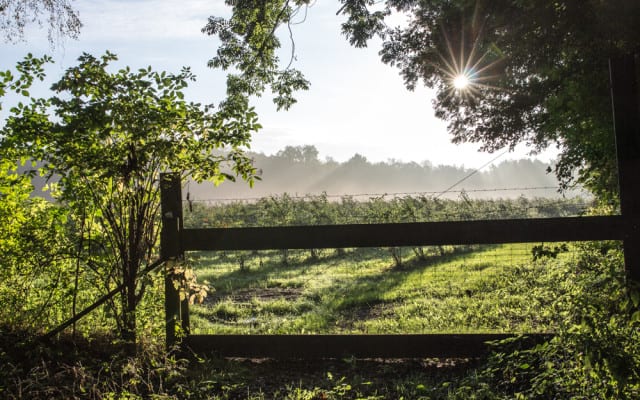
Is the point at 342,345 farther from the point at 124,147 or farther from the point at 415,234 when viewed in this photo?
the point at 124,147

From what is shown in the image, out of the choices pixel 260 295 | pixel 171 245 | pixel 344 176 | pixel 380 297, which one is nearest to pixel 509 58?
pixel 380 297

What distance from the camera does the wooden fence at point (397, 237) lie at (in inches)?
142

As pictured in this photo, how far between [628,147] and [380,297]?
15.7 feet

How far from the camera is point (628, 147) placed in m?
3.58

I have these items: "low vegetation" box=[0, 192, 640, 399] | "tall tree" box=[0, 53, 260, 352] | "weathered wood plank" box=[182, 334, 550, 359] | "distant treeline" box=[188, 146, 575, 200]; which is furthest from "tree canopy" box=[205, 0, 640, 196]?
"distant treeline" box=[188, 146, 575, 200]

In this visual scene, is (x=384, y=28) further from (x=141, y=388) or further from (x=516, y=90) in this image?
(x=141, y=388)

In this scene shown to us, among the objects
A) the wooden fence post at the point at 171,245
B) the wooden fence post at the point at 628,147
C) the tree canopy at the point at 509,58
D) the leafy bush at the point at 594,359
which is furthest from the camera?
the tree canopy at the point at 509,58

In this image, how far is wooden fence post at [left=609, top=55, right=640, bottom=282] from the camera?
3559 millimetres

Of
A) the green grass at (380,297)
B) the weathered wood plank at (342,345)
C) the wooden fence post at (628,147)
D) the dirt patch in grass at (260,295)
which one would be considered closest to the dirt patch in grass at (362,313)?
the green grass at (380,297)

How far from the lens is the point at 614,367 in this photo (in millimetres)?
2156

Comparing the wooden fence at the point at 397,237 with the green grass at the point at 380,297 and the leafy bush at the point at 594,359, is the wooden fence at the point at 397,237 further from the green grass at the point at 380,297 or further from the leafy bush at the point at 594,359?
the leafy bush at the point at 594,359

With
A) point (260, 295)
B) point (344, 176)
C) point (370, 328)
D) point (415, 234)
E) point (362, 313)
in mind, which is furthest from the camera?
point (344, 176)

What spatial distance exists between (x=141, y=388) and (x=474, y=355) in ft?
9.01

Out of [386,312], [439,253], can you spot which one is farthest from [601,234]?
[439,253]
